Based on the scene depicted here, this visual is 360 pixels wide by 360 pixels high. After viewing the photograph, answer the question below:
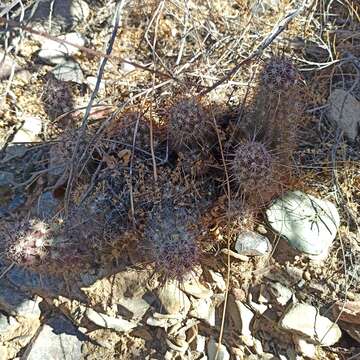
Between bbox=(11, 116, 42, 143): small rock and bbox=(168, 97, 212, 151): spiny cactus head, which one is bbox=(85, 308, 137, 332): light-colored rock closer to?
bbox=(168, 97, 212, 151): spiny cactus head

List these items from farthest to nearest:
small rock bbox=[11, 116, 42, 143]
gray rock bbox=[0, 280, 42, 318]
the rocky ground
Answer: small rock bbox=[11, 116, 42, 143] → gray rock bbox=[0, 280, 42, 318] → the rocky ground

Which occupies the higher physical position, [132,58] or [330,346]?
[132,58]

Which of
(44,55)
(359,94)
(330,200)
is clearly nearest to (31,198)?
(44,55)

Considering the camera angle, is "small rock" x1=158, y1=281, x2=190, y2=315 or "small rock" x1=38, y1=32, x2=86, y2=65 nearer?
"small rock" x1=158, y1=281, x2=190, y2=315

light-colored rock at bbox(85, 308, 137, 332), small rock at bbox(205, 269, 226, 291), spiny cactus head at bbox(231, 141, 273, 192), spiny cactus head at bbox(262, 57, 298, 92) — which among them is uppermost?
spiny cactus head at bbox(262, 57, 298, 92)

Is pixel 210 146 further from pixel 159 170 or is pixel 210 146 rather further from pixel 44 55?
pixel 44 55

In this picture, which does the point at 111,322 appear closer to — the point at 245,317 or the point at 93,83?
the point at 245,317

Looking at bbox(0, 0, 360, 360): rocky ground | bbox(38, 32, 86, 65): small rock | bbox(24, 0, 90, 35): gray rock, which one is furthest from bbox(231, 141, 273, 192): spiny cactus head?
bbox(24, 0, 90, 35): gray rock
